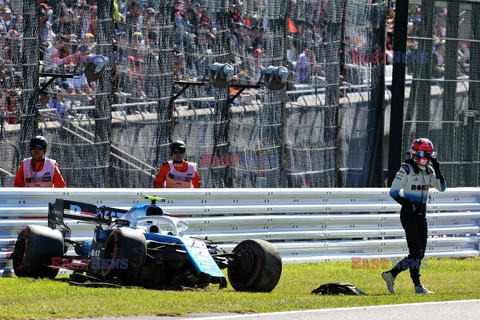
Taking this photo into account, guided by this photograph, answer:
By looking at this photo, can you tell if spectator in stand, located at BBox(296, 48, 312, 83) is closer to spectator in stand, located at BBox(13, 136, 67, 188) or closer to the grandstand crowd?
the grandstand crowd

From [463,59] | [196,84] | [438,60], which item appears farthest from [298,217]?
[463,59]

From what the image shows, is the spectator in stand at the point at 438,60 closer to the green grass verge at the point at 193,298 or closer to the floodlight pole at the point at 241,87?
the floodlight pole at the point at 241,87

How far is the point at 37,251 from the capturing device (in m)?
12.2

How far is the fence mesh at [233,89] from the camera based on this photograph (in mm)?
14883

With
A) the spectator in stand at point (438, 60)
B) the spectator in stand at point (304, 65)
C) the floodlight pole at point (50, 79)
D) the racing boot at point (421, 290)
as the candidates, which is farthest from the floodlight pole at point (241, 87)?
the racing boot at point (421, 290)

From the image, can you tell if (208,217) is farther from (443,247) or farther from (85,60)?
(443,247)

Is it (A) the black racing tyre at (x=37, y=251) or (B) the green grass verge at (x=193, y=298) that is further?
(A) the black racing tyre at (x=37, y=251)

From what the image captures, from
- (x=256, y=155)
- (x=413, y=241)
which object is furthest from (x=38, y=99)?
(x=413, y=241)

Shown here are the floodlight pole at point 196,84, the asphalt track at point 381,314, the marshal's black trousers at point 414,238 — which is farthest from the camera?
the floodlight pole at point 196,84

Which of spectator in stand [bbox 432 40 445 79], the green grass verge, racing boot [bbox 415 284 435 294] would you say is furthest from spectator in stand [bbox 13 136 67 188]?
spectator in stand [bbox 432 40 445 79]

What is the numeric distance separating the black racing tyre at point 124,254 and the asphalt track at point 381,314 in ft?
5.79

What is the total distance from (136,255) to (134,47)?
488 centimetres

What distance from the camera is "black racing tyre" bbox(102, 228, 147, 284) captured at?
1149cm

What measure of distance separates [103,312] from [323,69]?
31.1ft
